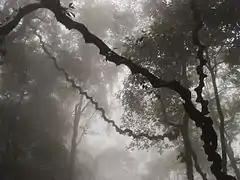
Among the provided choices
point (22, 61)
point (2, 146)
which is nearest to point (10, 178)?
point (2, 146)

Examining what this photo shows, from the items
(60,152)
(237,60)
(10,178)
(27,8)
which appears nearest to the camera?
(27,8)

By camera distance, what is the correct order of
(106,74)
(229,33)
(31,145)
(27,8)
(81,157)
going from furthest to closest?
1. (81,157)
2. (106,74)
3. (31,145)
4. (229,33)
5. (27,8)

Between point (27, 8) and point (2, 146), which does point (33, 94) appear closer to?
point (2, 146)

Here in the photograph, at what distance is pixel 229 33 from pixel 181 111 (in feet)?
11.5

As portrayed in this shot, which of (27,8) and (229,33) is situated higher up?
(229,33)

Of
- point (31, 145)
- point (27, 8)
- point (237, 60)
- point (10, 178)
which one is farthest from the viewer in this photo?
point (31, 145)

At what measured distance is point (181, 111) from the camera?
1441 centimetres

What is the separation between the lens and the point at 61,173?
2153 centimetres

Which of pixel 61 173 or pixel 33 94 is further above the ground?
pixel 33 94

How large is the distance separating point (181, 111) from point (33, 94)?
376 inches

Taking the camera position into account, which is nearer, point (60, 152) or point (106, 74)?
point (60, 152)

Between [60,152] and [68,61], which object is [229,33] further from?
[60,152]

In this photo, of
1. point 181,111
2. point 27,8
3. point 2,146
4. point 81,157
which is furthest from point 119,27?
point 27,8

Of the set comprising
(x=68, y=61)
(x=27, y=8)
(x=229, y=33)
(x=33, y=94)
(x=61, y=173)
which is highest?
(x=68, y=61)
